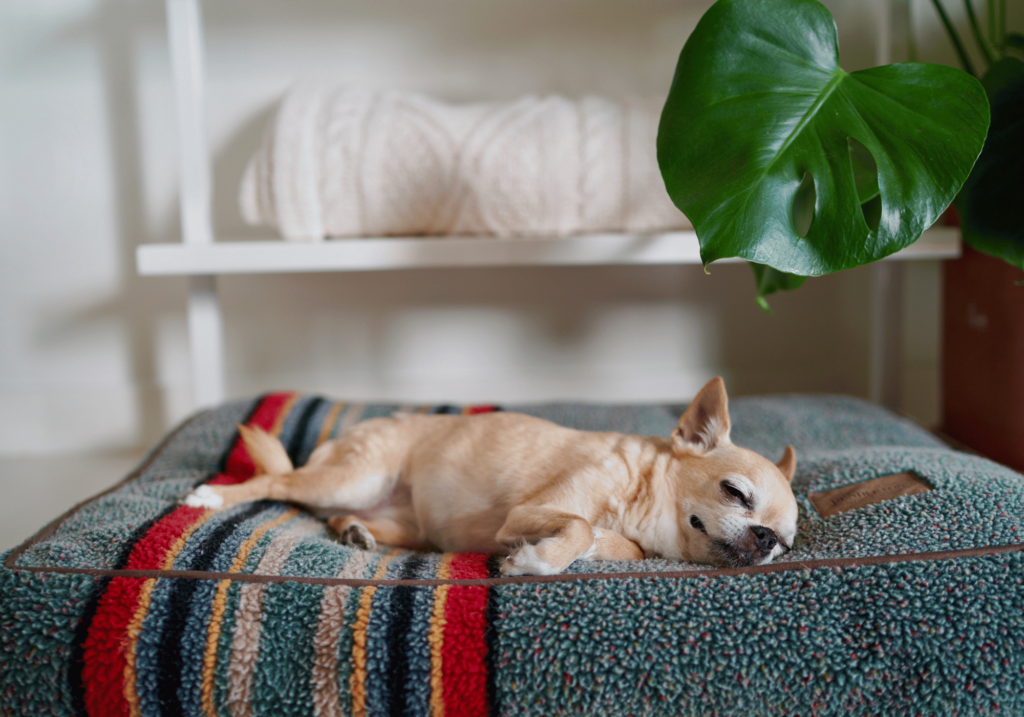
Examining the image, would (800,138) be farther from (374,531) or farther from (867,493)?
(374,531)

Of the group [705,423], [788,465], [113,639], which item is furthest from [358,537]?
[788,465]

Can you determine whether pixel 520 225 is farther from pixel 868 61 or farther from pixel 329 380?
pixel 868 61

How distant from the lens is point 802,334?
1.98 meters

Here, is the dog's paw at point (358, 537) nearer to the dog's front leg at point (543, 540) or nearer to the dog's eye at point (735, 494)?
the dog's front leg at point (543, 540)

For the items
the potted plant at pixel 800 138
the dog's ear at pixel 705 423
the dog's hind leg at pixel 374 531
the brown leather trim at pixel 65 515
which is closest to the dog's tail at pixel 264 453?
the dog's hind leg at pixel 374 531

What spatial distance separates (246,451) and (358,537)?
0.39 meters

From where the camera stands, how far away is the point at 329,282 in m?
1.92

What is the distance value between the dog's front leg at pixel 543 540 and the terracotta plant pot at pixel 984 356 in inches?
39.3

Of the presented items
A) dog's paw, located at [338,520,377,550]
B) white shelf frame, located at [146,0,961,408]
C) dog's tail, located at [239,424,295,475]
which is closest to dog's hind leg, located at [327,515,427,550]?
dog's paw, located at [338,520,377,550]

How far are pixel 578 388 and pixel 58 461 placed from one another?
4.76 ft

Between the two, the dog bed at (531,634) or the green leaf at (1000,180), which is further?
the green leaf at (1000,180)

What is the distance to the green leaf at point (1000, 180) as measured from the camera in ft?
3.46

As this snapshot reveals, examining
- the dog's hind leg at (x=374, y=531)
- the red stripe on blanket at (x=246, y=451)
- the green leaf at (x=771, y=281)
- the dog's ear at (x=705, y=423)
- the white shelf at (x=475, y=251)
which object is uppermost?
the white shelf at (x=475, y=251)

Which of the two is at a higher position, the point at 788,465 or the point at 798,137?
the point at 798,137
